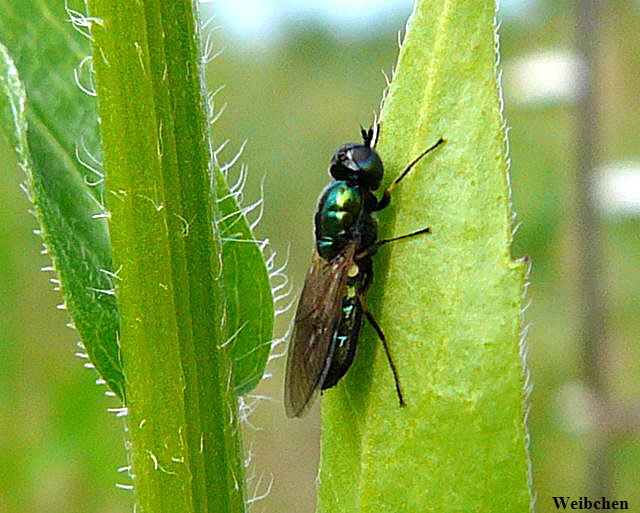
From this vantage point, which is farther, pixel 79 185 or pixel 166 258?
pixel 79 185

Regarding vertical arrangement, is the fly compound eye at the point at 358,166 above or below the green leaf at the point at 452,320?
above

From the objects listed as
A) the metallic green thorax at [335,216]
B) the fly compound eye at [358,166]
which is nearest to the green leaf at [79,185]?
the fly compound eye at [358,166]

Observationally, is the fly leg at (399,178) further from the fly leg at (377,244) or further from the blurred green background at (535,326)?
the blurred green background at (535,326)

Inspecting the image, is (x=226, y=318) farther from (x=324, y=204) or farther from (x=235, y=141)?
(x=235, y=141)

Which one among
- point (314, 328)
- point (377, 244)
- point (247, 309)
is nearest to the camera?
point (247, 309)

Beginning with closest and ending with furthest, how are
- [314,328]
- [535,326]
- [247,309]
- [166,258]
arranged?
[166,258] < [247,309] < [314,328] < [535,326]

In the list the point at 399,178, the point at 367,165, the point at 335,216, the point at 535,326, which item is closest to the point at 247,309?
the point at 399,178

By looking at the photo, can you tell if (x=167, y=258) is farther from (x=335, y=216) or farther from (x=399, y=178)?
(x=335, y=216)
